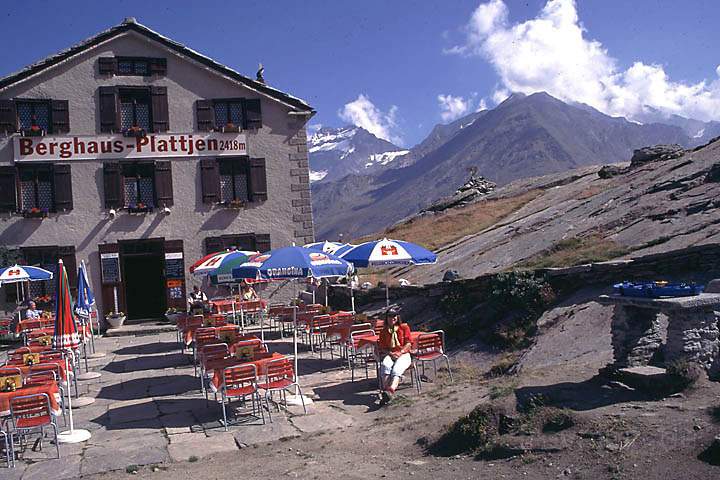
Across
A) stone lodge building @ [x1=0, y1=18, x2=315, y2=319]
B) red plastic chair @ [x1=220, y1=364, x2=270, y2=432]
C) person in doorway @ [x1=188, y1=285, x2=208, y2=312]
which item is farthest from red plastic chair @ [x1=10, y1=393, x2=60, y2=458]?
stone lodge building @ [x1=0, y1=18, x2=315, y2=319]

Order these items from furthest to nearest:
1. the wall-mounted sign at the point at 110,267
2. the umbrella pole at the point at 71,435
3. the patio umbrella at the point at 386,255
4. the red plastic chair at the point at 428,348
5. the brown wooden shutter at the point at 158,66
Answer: the brown wooden shutter at the point at 158,66 → the wall-mounted sign at the point at 110,267 → the patio umbrella at the point at 386,255 → the red plastic chair at the point at 428,348 → the umbrella pole at the point at 71,435

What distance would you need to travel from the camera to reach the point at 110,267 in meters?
20.5

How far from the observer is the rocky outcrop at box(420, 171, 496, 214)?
40938 millimetres

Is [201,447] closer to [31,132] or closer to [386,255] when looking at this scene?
[386,255]

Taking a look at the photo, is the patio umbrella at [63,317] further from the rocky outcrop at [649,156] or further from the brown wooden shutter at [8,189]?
the rocky outcrop at [649,156]

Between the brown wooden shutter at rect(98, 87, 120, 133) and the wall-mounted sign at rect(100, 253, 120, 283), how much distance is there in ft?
12.7

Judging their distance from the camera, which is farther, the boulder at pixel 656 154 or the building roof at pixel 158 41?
the boulder at pixel 656 154

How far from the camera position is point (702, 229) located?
1355 cm

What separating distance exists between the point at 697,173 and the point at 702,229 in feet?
18.3

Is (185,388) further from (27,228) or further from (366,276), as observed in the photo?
(366,276)

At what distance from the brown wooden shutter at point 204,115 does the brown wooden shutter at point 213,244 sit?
3493 mm

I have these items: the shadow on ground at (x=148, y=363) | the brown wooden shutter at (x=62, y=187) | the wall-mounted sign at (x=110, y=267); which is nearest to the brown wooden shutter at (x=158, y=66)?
the brown wooden shutter at (x=62, y=187)

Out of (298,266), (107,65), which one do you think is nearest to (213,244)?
(107,65)

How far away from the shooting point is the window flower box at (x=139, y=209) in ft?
67.6
